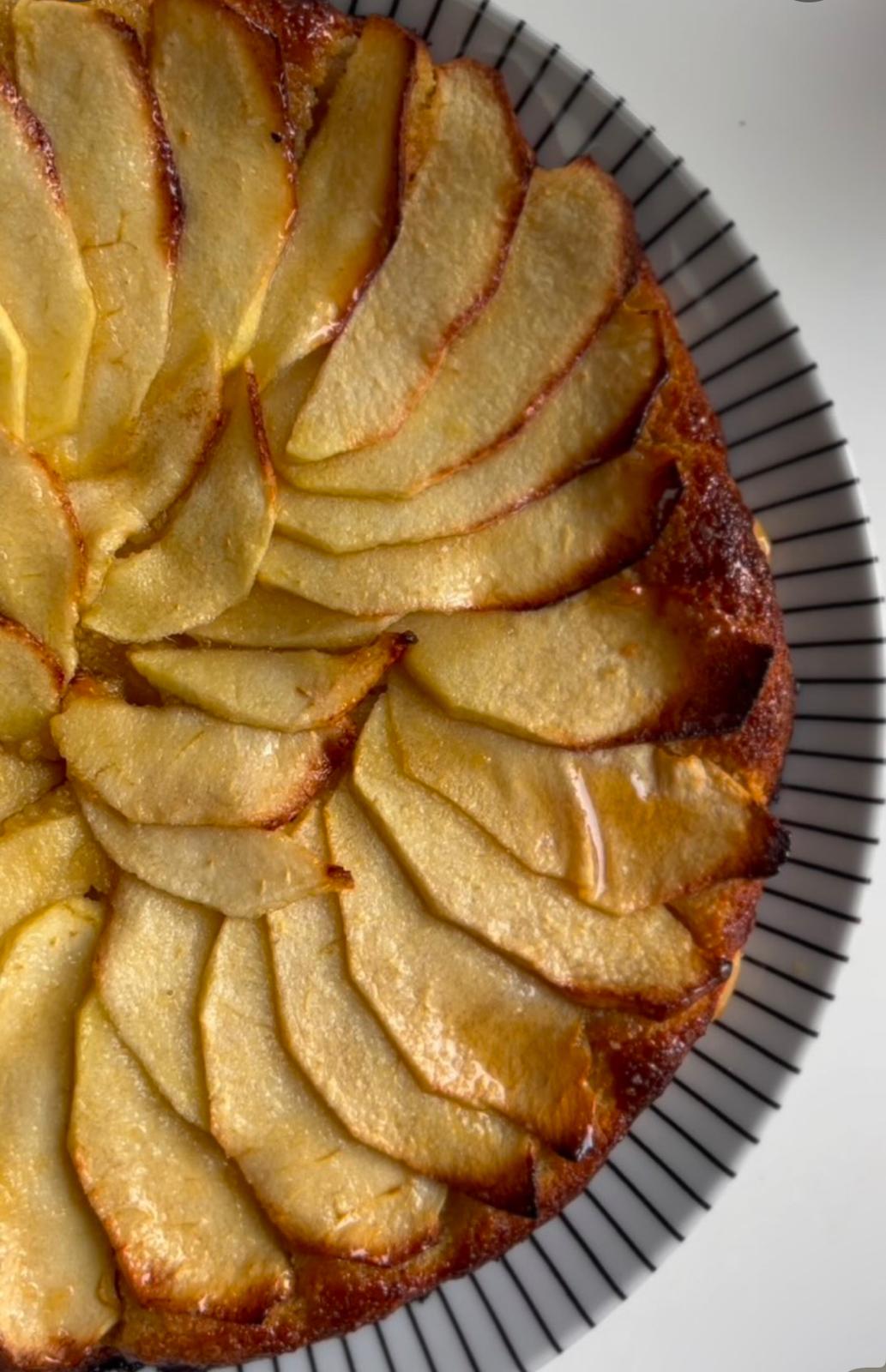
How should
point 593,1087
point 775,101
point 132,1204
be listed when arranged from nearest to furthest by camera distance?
point 132,1204 < point 593,1087 < point 775,101

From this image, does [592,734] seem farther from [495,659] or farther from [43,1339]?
[43,1339]

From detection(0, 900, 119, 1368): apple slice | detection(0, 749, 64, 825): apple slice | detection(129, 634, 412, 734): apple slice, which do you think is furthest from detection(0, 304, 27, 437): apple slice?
detection(0, 900, 119, 1368): apple slice

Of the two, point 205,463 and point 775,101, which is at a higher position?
point 775,101

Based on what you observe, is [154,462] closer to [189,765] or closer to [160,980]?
[189,765]

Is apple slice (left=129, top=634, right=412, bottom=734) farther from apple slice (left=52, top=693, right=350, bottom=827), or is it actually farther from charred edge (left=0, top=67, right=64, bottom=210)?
charred edge (left=0, top=67, right=64, bottom=210)

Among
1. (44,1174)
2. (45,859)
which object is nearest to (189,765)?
(45,859)

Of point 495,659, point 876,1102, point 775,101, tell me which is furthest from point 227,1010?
point 775,101
